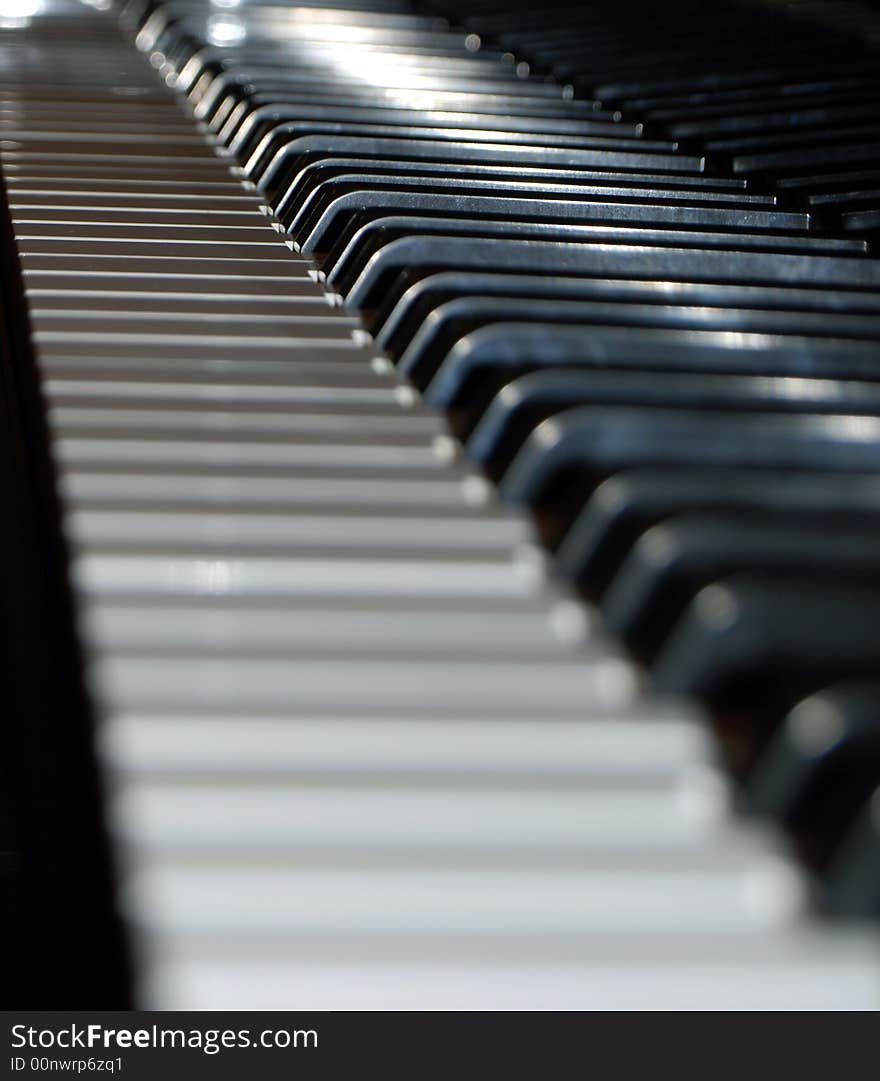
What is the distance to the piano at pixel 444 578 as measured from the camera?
60 centimetres

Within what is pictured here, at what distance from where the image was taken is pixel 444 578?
2.81ft

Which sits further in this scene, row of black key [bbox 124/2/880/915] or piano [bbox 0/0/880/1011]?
row of black key [bbox 124/2/880/915]

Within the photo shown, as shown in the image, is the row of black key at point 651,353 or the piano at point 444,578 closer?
the piano at point 444,578

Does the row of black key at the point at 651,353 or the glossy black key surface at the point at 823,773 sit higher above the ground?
the glossy black key surface at the point at 823,773

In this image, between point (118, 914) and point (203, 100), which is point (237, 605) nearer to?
point (118, 914)

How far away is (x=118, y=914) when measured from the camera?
614 mm

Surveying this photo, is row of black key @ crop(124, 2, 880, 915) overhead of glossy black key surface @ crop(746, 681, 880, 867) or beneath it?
beneath

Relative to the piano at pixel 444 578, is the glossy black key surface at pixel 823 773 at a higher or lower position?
higher

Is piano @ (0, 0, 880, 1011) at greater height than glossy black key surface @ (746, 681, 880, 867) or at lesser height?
lesser

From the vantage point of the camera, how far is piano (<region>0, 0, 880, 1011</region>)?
0.60m

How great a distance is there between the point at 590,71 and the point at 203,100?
0.53m

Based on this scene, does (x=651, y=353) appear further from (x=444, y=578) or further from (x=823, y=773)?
(x=823, y=773)

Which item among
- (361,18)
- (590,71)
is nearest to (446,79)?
(590,71)

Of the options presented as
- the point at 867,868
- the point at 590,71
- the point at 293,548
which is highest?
the point at 867,868
